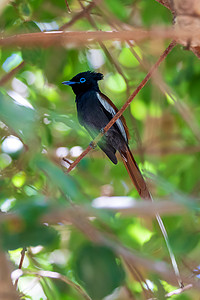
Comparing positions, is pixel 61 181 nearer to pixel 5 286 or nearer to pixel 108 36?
pixel 5 286

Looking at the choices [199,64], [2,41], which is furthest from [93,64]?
[2,41]

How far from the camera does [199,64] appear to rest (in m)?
3.80

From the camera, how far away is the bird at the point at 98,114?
12.9 feet

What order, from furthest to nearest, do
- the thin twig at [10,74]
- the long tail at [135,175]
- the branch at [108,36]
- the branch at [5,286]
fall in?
the long tail at [135,175], the thin twig at [10,74], the branch at [108,36], the branch at [5,286]

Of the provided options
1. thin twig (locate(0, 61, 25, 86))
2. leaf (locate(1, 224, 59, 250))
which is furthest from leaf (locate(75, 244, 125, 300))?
thin twig (locate(0, 61, 25, 86))

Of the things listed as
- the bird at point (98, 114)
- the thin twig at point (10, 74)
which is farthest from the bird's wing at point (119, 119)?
the thin twig at point (10, 74)

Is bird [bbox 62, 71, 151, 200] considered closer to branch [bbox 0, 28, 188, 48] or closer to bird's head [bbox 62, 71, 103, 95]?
bird's head [bbox 62, 71, 103, 95]

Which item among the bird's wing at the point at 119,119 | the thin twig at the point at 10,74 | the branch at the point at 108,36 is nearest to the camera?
the branch at the point at 108,36

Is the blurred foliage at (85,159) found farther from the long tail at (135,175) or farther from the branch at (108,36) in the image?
the branch at (108,36)

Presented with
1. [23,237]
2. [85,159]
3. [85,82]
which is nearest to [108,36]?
[23,237]

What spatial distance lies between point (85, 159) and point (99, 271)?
85.3 inches

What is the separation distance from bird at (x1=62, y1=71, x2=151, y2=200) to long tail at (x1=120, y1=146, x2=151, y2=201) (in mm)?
63

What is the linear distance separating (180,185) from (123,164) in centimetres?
59

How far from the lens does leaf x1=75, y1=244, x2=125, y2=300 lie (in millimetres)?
1096
